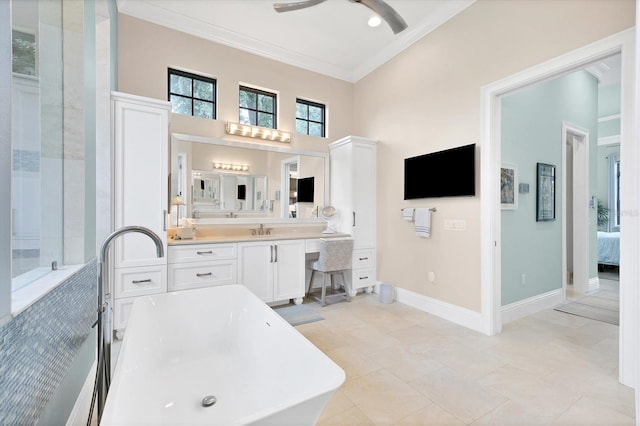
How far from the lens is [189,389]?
5.11 ft

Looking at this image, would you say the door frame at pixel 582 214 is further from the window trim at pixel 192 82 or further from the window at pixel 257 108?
the window trim at pixel 192 82

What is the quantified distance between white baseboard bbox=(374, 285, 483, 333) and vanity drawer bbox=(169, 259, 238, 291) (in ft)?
6.80

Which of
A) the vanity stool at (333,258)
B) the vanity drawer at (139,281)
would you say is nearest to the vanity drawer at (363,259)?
the vanity stool at (333,258)

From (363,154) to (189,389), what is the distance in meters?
3.33

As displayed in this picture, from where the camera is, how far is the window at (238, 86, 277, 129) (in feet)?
12.7

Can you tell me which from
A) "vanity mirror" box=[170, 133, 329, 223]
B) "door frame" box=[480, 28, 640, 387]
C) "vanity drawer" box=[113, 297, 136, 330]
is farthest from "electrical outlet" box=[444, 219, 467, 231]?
"vanity drawer" box=[113, 297, 136, 330]

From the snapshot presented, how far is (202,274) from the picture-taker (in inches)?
117

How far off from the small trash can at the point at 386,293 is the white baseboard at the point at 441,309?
132mm

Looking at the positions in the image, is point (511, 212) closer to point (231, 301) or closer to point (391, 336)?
point (391, 336)

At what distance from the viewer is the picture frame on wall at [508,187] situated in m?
3.06

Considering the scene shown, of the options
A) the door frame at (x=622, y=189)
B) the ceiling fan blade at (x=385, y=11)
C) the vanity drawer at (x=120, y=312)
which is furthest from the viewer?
the vanity drawer at (x=120, y=312)

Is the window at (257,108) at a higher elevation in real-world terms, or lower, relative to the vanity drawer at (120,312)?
higher

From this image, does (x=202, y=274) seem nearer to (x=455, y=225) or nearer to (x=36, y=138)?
(x=36, y=138)

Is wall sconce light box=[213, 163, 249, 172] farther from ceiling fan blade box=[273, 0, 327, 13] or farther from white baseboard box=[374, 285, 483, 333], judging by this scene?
white baseboard box=[374, 285, 483, 333]
